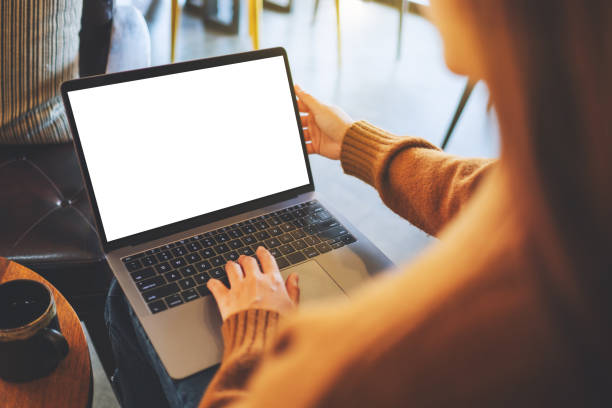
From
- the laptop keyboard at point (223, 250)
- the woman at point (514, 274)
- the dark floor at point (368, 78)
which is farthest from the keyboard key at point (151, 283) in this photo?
the dark floor at point (368, 78)

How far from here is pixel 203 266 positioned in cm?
70

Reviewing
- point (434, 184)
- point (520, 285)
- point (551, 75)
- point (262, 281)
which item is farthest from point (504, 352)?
point (434, 184)

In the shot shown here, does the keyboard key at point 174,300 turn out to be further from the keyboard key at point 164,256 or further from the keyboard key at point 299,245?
the keyboard key at point 299,245

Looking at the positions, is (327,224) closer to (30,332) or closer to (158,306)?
(158,306)

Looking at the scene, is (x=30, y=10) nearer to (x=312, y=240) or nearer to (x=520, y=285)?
(x=312, y=240)

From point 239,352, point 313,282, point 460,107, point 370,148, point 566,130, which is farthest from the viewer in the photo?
point 460,107

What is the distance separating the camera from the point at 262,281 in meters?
0.63

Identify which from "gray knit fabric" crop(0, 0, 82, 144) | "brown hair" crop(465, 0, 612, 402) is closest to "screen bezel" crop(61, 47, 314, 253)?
"gray knit fabric" crop(0, 0, 82, 144)

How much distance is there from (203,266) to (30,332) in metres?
0.24

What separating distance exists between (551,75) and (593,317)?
14 centimetres

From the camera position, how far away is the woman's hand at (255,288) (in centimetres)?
60

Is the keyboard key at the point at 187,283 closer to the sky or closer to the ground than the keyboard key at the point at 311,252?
closer to the ground

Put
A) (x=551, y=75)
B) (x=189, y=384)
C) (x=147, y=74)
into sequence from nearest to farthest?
(x=551, y=75) → (x=189, y=384) → (x=147, y=74)

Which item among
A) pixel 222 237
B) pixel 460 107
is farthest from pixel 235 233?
pixel 460 107
